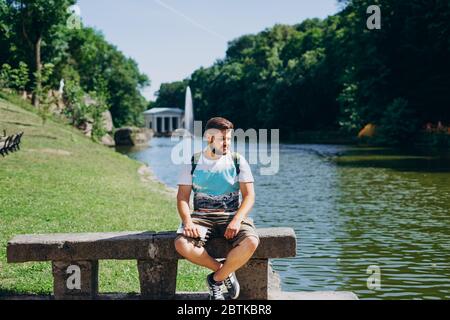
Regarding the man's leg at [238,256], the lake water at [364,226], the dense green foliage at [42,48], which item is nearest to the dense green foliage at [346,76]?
the dense green foliage at [42,48]

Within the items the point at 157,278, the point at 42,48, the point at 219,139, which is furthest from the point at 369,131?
the point at 157,278

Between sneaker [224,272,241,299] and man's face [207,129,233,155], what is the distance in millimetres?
1236

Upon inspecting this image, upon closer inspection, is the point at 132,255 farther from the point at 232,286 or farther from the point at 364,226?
the point at 364,226

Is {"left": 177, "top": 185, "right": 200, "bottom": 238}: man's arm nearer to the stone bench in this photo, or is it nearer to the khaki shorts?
the khaki shorts

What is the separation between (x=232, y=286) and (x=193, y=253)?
0.49 m

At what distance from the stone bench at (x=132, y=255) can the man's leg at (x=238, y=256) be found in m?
0.24

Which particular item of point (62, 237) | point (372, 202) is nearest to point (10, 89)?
point (372, 202)

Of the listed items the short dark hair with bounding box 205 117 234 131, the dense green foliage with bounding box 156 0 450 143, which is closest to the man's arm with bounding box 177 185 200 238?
the short dark hair with bounding box 205 117 234 131

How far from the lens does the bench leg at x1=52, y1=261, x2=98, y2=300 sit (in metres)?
6.64

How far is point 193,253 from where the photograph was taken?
6.36 m

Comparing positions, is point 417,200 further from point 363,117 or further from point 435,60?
point 363,117

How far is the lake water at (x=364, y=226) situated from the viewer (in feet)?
31.3

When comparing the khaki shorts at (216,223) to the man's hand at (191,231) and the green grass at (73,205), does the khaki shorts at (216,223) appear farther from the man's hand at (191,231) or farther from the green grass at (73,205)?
the green grass at (73,205)

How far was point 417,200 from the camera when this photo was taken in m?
18.1
